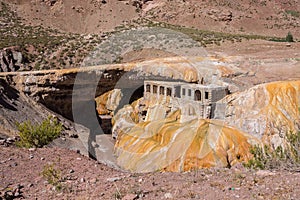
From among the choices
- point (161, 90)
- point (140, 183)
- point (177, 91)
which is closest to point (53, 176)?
point (140, 183)

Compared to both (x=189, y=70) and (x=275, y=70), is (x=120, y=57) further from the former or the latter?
(x=275, y=70)

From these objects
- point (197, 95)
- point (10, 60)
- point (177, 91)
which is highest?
point (10, 60)

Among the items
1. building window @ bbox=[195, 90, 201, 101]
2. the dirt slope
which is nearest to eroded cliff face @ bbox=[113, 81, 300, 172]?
building window @ bbox=[195, 90, 201, 101]

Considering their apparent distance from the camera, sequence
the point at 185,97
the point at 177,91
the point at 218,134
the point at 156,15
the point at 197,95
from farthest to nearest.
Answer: the point at 156,15
the point at 177,91
the point at 185,97
the point at 197,95
the point at 218,134

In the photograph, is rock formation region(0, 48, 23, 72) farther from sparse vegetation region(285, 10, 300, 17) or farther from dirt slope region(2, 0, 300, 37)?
sparse vegetation region(285, 10, 300, 17)

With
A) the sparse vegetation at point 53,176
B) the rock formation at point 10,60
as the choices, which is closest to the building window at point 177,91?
the rock formation at point 10,60

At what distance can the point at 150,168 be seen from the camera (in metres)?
16.9

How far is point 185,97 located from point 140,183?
16.7m

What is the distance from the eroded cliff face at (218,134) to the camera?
54.1ft

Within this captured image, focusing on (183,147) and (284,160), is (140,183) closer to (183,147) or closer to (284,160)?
(284,160)

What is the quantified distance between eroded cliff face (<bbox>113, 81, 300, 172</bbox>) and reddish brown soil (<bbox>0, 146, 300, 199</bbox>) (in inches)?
339

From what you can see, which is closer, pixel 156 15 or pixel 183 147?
pixel 183 147

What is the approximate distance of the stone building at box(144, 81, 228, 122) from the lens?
21.8 m

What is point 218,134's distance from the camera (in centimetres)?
1750
